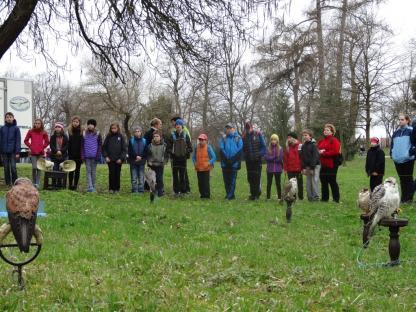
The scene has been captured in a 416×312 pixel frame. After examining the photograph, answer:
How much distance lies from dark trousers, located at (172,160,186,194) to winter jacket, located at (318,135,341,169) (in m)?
3.49

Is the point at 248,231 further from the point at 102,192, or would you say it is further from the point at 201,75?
the point at 102,192

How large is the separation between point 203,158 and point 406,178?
4.85 meters

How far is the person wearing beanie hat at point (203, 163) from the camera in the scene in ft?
43.4

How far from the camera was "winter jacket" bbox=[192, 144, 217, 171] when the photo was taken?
43.6ft

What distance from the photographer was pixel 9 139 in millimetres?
12758

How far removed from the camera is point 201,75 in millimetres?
11445

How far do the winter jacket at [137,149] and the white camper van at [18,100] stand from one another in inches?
230

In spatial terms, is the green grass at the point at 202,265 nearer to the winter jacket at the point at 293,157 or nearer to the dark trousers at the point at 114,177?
the dark trousers at the point at 114,177

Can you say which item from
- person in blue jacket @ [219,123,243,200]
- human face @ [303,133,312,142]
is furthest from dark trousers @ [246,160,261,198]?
human face @ [303,133,312,142]

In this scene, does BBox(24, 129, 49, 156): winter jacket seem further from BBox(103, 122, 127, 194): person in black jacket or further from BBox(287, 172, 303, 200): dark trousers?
BBox(287, 172, 303, 200): dark trousers

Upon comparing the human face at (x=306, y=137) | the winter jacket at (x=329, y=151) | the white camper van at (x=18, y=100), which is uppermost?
the white camper van at (x=18, y=100)

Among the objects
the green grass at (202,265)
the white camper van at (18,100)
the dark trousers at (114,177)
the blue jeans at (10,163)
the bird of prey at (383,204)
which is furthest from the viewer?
the white camper van at (18,100)

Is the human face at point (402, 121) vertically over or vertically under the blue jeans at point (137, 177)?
over

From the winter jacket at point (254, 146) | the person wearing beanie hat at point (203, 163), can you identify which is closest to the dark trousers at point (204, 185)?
the person wearing beanie hat at point (203, 163)
